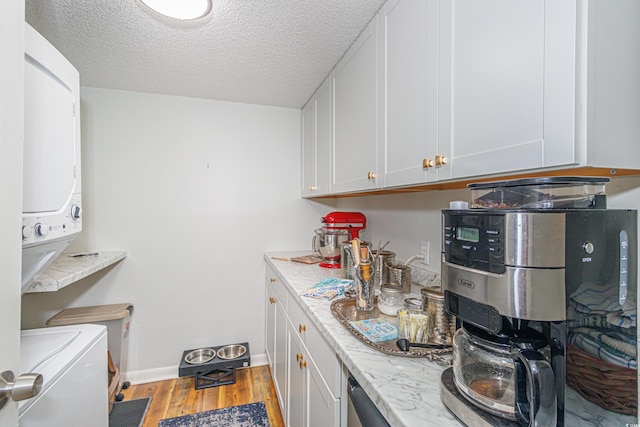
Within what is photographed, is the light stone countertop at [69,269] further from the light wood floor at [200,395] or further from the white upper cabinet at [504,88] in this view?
the white upper cabinet at [504,88]

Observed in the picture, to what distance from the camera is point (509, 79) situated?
29.1 inches

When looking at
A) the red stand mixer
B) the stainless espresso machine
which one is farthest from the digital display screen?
the red stand mixer

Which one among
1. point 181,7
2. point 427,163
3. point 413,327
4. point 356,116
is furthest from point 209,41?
point 413,327

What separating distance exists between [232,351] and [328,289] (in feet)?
4.67

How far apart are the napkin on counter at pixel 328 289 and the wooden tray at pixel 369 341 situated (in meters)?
Answer: 0.10

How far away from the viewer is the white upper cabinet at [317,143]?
2.01m

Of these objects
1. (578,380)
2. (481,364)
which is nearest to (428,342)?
(481,364)

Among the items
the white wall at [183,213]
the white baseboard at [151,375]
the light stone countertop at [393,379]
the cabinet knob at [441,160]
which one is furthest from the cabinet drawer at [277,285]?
the cabinet knob at [441,160]

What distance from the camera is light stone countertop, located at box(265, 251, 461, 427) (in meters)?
0.64

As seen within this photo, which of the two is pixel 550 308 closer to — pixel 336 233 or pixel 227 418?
pixel 336 233

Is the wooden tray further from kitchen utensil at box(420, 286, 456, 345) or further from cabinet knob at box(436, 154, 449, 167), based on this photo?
cabinet knob at box(436, 154, 449, 167)

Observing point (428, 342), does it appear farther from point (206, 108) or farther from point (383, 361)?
point (206, 108)

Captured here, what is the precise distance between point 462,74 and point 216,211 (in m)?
2.11

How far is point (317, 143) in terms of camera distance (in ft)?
7.30
